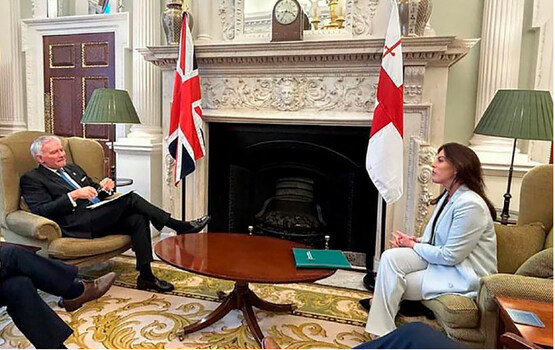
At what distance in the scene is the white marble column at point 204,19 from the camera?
346cm

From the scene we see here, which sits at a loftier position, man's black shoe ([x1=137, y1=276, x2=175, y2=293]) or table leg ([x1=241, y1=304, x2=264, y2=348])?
table leg ([x1=241, y1=304, x2=264, y2=348])

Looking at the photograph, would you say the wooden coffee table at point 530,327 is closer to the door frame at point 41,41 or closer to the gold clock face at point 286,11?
the gold clock face at point 286,11

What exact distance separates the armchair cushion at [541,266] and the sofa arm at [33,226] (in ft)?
8.40

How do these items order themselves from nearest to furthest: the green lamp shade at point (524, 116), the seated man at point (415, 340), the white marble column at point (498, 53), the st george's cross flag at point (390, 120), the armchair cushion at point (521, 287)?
the seated man at point (415, 340) → the armchair cushion at point (521, 287) → the green lamp shade at point (524, 116) → the st george's cross flag at point (390, 120) → the white marble column at point (498, 53)

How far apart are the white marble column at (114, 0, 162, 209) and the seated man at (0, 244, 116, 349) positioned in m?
1.59

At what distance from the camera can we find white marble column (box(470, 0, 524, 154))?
2873 millimetres

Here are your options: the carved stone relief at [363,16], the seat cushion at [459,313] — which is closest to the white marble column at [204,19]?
the carved stone relief at [363,16]

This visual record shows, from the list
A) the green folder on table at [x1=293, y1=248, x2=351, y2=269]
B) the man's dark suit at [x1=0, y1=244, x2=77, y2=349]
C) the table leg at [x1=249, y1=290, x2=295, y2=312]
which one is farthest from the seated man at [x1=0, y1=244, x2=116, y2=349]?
the green folder on table at [x1=293, y1=248, x2=351, y2=269]

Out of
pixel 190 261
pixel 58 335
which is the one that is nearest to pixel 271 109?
pixel 190 261

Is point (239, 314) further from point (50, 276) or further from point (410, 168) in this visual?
point (410, 168)

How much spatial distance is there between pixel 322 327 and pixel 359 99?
168 centimetres

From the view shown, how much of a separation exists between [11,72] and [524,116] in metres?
4.74

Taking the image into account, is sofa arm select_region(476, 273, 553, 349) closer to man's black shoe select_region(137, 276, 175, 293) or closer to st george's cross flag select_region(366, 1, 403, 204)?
st george's cross flag select_region(366, 1, 403, 204)

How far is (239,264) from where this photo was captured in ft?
7.00
